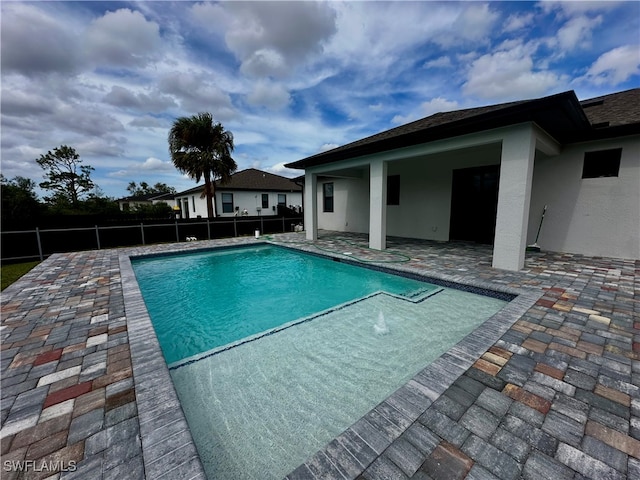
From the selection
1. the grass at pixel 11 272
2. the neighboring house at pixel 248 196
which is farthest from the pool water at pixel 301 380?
the neighboring house at pixel 248 196

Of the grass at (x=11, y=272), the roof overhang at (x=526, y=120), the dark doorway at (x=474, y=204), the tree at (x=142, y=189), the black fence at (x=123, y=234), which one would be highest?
the tree at (x=142, y=189)

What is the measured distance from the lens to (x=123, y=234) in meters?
11.1

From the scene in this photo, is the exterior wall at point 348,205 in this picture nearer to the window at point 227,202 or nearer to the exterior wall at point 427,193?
the exterior wall at point 427,193

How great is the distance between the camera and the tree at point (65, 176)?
26.8m

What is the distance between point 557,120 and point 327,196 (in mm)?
10293

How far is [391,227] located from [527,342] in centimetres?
905

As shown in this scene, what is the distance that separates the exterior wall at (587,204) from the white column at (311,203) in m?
7.24

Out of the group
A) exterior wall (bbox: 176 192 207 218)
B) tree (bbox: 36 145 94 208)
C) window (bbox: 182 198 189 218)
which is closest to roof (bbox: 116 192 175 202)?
window (bbox: 182 198 189 218)

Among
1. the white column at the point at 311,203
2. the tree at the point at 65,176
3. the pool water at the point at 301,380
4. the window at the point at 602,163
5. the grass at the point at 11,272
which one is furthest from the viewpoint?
the tree at the point at 65,176

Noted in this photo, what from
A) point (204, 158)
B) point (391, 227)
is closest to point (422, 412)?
point (391, 227)

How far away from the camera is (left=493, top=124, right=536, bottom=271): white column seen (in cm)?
522

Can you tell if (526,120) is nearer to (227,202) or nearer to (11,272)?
(11,272)

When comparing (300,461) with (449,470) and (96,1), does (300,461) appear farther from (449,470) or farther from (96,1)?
(96,1)

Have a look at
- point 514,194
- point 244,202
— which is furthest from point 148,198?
point 514,194
